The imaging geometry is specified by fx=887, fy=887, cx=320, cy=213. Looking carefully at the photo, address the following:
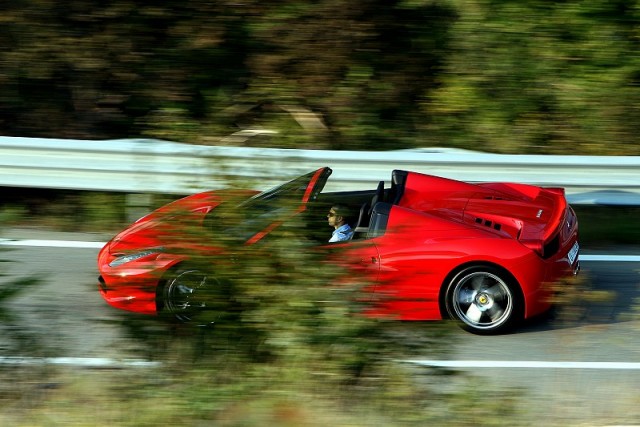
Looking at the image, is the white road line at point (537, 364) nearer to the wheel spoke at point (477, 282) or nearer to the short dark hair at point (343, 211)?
the wheel spoke at point (477, 282)

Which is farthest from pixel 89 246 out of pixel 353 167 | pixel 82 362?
pixel 82 362

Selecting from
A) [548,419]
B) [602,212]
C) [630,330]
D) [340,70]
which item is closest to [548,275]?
[630,330]

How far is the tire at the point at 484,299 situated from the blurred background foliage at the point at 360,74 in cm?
481

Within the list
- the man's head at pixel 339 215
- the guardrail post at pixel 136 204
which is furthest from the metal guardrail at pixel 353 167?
the man's head at pixel 339 215

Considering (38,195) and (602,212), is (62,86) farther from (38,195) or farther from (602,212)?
(602,212)

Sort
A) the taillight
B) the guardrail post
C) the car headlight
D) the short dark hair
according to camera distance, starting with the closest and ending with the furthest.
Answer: the car headlight
the short dark hair
the taillight
the guardrail post

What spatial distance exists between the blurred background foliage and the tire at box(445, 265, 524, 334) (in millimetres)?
4806

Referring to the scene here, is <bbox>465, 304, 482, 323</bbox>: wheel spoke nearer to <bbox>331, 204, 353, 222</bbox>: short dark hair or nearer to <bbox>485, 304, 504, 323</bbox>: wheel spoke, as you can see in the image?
<bbox>485, 304, 504, 323</bbox>: wheel spoke

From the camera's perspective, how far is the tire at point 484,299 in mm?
6836

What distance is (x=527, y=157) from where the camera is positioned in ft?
30.3

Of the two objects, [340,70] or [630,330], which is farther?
[340,70]

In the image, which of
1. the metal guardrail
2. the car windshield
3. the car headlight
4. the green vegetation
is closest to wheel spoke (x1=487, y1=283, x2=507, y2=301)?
the car windshield

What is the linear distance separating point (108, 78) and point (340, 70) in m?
3.03

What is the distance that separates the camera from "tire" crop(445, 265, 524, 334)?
6836 mm
